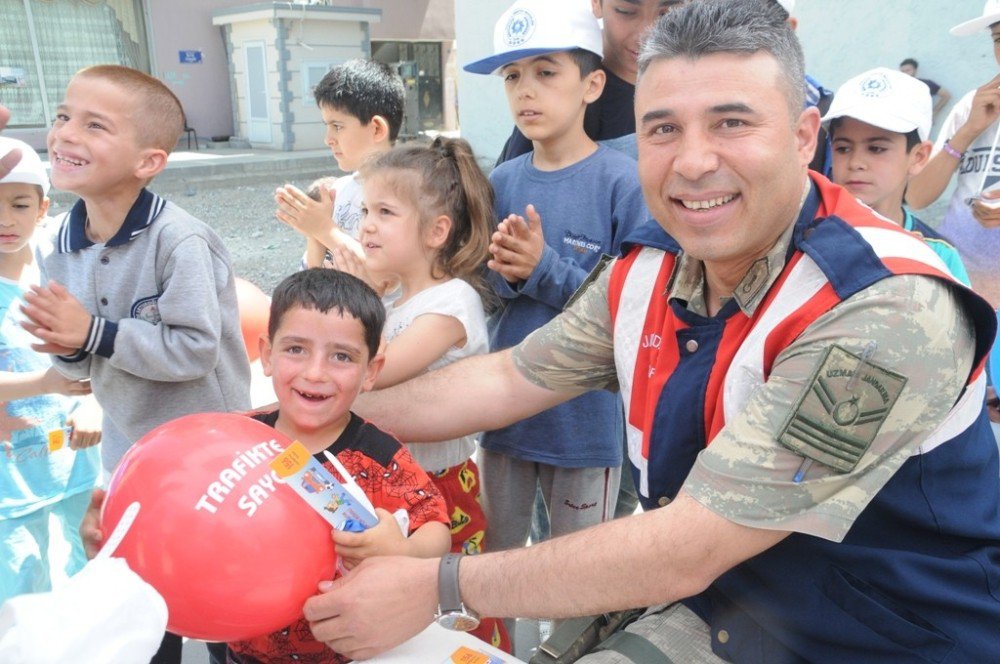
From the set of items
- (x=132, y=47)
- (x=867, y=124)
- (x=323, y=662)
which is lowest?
(x=323, y=662)

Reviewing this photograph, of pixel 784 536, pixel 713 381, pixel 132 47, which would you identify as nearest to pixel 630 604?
pixel 784 536

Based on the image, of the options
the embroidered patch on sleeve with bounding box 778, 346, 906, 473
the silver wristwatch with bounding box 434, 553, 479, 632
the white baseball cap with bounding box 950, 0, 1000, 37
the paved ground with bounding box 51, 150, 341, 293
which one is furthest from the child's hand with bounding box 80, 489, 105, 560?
the paved ground with bounding box 51, 150, 341, 293

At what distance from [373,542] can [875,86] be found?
2312 mm

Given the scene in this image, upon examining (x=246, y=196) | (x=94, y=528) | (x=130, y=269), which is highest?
(x=130, y=269)

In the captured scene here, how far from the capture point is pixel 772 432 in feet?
4.36

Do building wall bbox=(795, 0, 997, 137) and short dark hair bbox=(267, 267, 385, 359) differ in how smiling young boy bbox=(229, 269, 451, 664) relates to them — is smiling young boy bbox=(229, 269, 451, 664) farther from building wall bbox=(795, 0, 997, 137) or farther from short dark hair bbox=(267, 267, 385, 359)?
building wall bbox=(795, 0, 997, 137)

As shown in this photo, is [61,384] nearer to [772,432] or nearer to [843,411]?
[772,432]

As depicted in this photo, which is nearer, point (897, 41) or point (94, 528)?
point (94, 528)

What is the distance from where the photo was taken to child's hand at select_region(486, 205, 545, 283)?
87.7 inches

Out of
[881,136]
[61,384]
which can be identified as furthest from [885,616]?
[61,384]

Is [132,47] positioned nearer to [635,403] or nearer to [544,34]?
[544,34]

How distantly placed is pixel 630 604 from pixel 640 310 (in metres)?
0.67

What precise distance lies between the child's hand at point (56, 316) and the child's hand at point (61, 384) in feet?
1.30

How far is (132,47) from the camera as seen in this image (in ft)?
57.9
